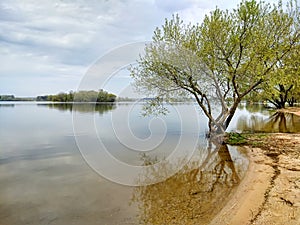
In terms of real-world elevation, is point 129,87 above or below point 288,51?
below

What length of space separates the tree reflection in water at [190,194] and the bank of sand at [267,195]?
38 cm

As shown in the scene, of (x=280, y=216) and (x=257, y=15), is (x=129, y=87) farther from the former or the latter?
(x=280, y=216)

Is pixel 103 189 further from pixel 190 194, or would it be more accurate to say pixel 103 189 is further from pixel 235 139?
pixel 235 139

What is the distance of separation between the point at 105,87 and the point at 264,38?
9.92m

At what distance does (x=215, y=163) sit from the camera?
11852 millimetres

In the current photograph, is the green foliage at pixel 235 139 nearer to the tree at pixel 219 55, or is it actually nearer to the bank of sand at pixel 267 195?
the tree at pixel 219 55

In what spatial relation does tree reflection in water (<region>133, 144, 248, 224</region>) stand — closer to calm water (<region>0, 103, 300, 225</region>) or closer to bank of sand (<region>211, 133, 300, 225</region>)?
calm water (<region>0, 103, 300, 225</region>)

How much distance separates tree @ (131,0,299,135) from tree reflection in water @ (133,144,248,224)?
6.36 m

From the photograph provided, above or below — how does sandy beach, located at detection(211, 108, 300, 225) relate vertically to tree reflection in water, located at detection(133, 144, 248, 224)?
above

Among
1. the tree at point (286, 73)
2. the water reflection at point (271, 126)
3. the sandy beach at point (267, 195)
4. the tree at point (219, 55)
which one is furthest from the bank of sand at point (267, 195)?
the water reflection at point (271, 126)

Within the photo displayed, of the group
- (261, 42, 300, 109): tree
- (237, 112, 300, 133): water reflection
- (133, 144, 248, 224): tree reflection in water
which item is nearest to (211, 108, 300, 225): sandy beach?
(133, 144, 248, 224): tree reflection in water

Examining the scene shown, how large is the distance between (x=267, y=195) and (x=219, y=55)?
10.7 metres

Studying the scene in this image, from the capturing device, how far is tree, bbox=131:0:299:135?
48.0 ft

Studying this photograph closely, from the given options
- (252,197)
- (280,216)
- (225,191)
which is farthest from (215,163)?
(280,216)
